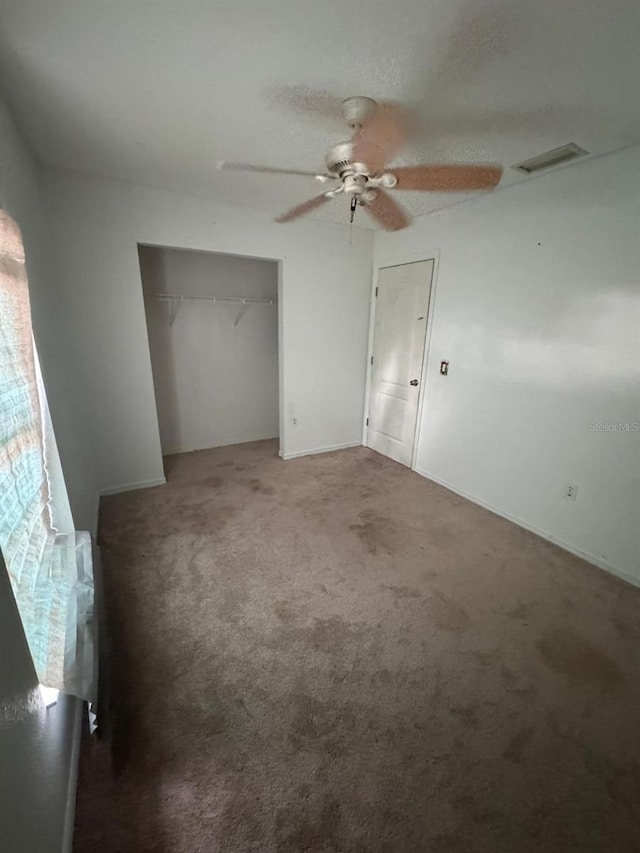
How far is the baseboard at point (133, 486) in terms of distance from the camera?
3057 millimetres

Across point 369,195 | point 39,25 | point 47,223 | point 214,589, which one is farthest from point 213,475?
point 39,25

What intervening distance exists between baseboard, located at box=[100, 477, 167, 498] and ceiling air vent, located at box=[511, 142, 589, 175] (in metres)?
3.57

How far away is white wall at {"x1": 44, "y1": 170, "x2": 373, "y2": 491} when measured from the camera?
2.62 meters

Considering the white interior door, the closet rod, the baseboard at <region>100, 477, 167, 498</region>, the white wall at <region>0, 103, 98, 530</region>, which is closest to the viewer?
the white wall at <region>0, 103, 98, 530</region>

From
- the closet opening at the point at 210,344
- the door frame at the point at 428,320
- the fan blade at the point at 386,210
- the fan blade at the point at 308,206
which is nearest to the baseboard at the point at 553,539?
the door frame at the point at 428,320

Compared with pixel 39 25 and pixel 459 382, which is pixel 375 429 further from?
pixel 39 25

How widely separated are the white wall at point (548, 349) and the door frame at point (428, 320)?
0.14ft

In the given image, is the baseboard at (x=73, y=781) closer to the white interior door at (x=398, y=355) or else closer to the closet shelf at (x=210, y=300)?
the white interior door at (x=398, y=355)

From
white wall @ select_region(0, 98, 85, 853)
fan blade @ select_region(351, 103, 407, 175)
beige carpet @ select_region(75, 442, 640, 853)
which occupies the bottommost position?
beige carpet @ select_region(75, 442, 640, 853)

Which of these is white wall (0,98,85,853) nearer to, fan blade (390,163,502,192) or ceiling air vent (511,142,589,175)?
fan blade (390,163,502,192)

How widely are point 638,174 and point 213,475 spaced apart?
3.67 meters

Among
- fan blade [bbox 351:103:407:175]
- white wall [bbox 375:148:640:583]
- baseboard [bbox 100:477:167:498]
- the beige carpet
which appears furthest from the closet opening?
white wall [bbox 375:148:640:583]

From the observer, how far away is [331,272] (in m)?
3.62

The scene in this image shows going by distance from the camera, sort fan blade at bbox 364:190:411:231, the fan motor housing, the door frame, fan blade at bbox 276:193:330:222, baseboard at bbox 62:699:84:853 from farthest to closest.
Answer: the door frame < fan blade at bbox 364:190:411:231 < fan blade at bbox 276:193:330:222 < the fan motor housing < baseboard at bbox 62:699:84:853
